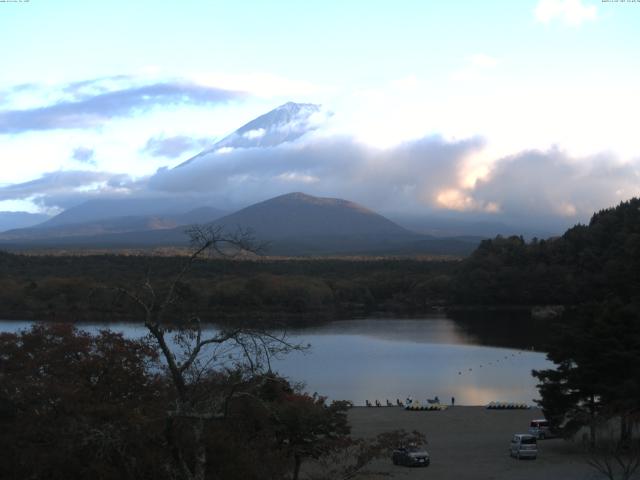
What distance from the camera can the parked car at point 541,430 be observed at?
643 inches

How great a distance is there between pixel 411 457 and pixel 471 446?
2.69m

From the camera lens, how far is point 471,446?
15.9 m

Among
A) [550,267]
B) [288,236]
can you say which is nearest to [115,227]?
[288,236]

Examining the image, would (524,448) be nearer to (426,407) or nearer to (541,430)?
(541,430)

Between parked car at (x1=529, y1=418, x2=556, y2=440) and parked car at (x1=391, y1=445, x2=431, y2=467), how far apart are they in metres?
3.51

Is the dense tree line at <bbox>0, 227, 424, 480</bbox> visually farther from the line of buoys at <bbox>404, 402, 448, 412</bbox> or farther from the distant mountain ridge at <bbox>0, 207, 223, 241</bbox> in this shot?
the distant mountain ridge at <bbox>0, 207, 223, 241</bbox>

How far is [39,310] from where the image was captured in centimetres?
4653

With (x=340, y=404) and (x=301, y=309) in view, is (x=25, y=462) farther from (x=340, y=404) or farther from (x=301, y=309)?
(x=301, y=309)

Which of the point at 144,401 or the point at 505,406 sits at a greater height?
the point at 144,401

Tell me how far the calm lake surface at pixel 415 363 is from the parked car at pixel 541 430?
6.56 metres

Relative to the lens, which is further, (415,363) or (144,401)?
(415,363)

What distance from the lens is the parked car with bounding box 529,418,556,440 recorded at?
53.6ft

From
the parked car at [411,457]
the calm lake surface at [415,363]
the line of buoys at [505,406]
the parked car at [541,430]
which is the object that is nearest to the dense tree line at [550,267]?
the calm lake surface at [415,363]

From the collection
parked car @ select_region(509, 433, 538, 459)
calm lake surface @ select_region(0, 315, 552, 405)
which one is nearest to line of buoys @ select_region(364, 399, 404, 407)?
calm lake surface @ select_region(0, 315, 552, 405)
